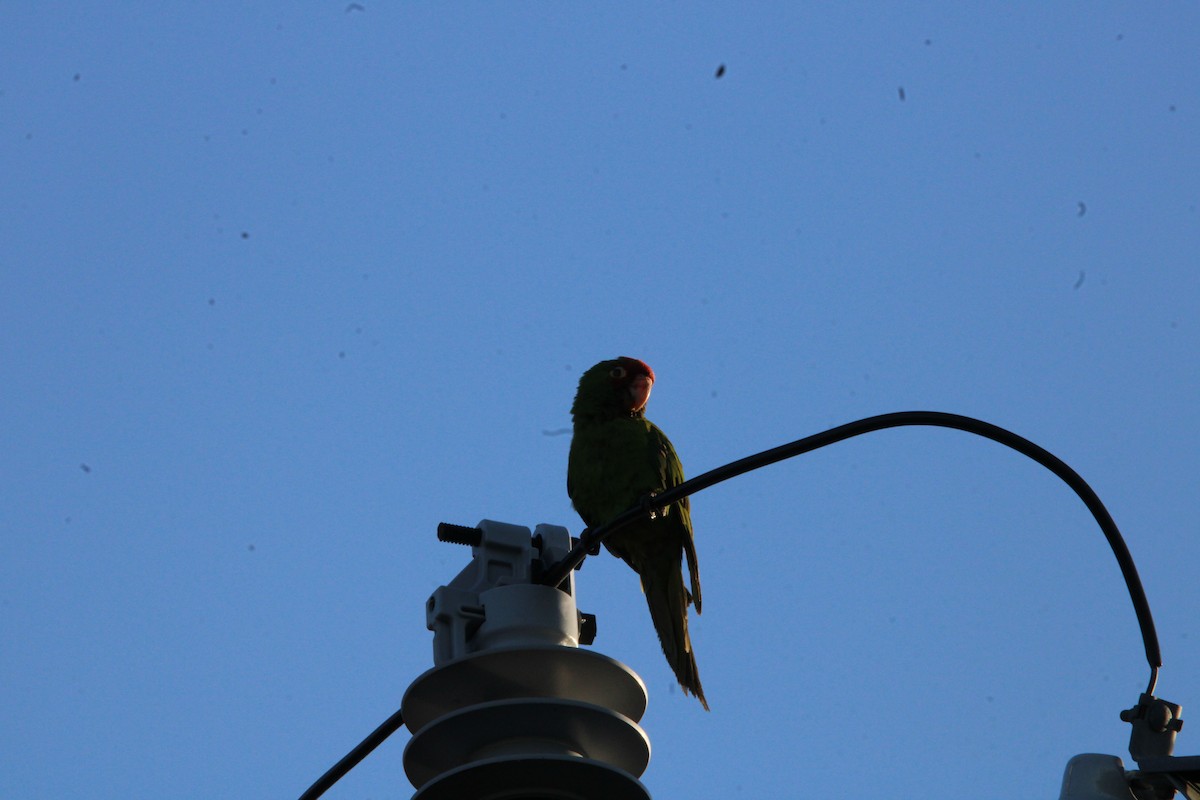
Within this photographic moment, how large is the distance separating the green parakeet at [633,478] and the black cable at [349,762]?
360 cm

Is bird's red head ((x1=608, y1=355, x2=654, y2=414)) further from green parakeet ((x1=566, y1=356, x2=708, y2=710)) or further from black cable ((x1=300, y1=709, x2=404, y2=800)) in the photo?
black cable ((x1=300, y1=709, x2=404, y2=800))

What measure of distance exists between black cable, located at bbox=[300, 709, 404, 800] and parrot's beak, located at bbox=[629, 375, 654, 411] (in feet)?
14.7

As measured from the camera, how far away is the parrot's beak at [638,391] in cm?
734

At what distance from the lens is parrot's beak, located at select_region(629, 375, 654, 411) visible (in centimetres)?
734

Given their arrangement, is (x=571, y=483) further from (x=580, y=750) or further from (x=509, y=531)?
(x=580, y=750)

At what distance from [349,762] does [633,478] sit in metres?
4.09

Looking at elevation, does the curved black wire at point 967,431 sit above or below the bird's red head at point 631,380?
below

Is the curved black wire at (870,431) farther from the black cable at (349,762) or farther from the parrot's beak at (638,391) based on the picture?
the parrot's beak at (638,391)

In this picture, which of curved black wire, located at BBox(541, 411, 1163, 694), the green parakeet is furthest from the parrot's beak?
curved black wire, located at BBox(541, 411, 1163, 694)

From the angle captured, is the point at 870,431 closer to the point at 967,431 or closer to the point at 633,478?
the point at 967,431

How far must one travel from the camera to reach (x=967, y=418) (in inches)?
118

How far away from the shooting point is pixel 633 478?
7.00 meters

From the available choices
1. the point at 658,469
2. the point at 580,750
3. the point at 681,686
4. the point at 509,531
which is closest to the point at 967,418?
the point at 509,531

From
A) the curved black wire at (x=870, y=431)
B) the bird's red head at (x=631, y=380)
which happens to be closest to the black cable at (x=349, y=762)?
the curved black wire at (x=870, y=431)
